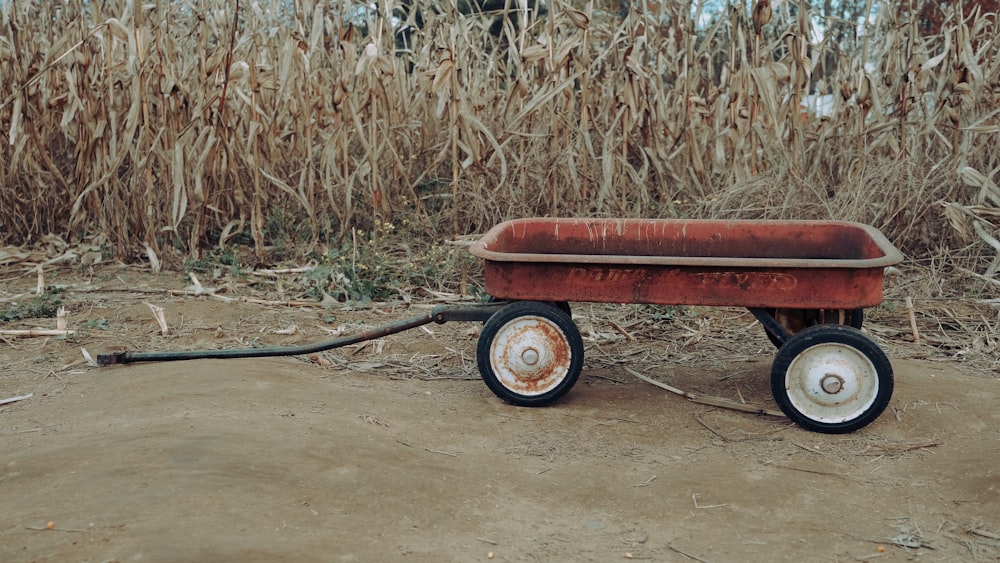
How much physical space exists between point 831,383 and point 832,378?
0.02m

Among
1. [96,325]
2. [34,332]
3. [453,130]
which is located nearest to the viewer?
[34,332]

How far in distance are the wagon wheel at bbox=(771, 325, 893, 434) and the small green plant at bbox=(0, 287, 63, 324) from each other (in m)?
3.38

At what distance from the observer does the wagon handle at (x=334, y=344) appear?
3.39m

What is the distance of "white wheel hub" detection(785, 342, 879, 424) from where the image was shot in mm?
3098

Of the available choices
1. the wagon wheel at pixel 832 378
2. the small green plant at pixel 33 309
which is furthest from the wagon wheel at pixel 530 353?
the small green plant at pixel 33 309

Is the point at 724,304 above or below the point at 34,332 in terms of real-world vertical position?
above

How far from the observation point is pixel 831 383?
3104mm

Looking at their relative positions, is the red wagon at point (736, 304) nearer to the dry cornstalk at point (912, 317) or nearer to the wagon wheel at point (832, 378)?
the wagon wheel at point (832, 378)

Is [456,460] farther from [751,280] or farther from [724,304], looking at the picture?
[751,280]

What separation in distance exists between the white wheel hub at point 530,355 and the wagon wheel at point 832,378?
2.40 feet

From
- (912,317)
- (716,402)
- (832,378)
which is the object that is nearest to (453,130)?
(716,402)

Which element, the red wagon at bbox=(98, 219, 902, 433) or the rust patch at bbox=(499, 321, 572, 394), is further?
the rust patch at bbox=(499, 321, 572, 394)

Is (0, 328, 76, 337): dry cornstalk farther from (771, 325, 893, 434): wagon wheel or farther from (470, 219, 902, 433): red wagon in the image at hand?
(771, 325, 893, 434): wagon wheel

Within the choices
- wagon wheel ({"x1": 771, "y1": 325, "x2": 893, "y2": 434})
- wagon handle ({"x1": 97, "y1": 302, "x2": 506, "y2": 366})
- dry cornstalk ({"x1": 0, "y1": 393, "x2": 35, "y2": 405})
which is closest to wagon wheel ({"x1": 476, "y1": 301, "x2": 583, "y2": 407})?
wagon handle ({"x1": 97, "y1": 302, "x2": 506, "y2": 366})
